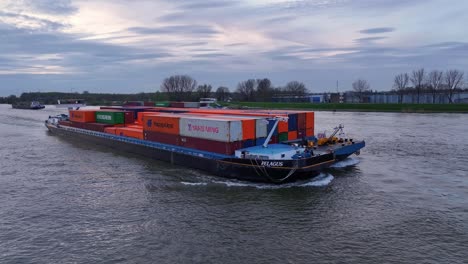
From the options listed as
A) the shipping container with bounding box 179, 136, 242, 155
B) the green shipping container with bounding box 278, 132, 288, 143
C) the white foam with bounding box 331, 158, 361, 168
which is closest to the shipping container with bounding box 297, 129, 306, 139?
the green shipping container with bounding box 278, 132, 288, 143

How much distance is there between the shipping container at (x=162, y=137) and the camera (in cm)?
2613

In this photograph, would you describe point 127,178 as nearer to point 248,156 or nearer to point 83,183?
point 83,183

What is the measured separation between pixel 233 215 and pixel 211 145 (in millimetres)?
7684

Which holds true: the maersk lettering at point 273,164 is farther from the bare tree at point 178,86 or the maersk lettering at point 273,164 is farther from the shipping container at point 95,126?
the bare tree at point 178,86

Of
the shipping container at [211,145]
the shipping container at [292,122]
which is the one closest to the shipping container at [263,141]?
the shipping container at [211,145]

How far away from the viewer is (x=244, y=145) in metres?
22.2

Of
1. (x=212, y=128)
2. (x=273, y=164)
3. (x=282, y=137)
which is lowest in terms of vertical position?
(x=273, y=164)

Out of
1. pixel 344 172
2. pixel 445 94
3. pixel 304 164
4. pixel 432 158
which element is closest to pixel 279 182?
pixel 304 164

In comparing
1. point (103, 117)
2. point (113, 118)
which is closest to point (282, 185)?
point (113, 118)

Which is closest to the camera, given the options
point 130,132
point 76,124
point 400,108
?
point 130,132

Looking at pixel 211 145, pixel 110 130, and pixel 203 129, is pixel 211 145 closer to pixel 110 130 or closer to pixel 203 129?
pixel 203 129

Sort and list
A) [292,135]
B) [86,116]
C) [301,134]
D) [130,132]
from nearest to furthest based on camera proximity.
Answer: [292,135], [301,134], [130,132], [86,116]

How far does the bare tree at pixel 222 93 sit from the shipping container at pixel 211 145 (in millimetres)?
132079

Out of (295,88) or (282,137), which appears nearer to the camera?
(282,137)
